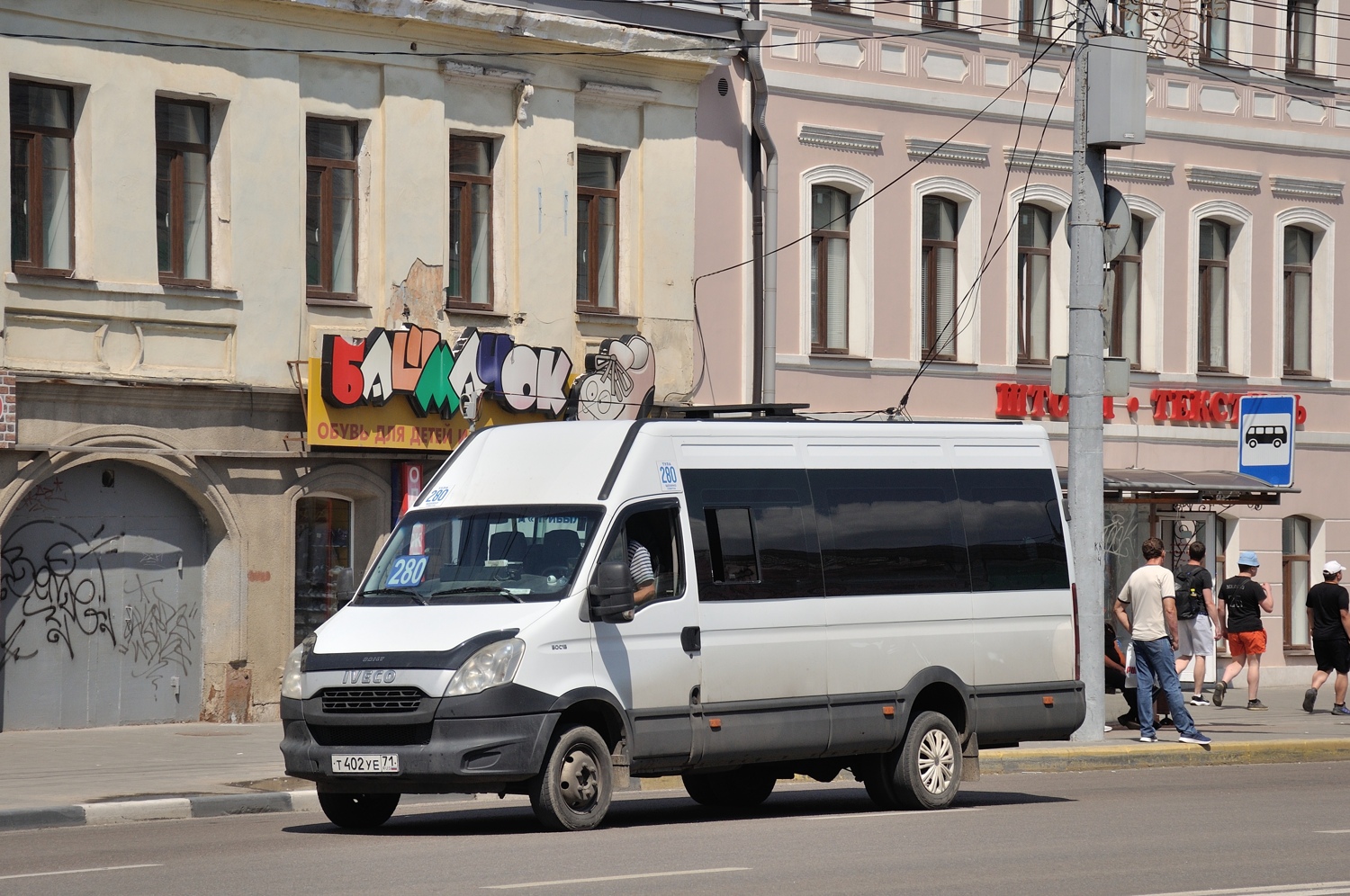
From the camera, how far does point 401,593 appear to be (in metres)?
13.3

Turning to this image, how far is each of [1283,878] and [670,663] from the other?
4107 millimetres

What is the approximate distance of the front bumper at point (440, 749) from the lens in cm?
1232

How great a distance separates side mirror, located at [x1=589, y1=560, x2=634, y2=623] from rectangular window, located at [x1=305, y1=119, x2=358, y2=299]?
36.6ft

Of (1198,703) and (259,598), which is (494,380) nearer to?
(259,598)

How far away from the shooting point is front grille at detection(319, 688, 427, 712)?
12461 millimetres

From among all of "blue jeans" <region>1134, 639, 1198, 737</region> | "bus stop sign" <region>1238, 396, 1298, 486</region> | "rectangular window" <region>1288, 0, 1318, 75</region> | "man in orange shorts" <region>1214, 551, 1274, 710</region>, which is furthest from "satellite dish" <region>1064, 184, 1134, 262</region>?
"rectangular window" <region>1288, 0, 1318, 75</region>

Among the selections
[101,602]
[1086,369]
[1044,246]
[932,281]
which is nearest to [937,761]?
[1086,369]

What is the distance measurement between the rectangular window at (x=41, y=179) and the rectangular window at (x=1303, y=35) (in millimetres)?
18601

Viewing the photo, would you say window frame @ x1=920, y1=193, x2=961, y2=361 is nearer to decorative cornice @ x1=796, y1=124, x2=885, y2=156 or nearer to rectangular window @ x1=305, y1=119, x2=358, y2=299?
decorative cornice @ x1=796, y1=124, x2=885, y2=156

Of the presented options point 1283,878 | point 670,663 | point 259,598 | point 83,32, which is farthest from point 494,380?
point 1283,878

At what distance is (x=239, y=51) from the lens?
2253 cm

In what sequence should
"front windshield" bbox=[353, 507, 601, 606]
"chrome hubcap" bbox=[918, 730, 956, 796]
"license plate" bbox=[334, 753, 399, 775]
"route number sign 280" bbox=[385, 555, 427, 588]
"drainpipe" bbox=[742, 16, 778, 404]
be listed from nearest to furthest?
1. "license plate" bbox=[334, 753, 399, 775]
2. "front windshield" bbox=[353, 507, 601, 606]
3. "route number sign 280" bbox=[385, 555, 427, 588]
4. "chrome hubcap" bbox=[918, 730, 956, 796]
5. "drainpipe" bbox=[742, 16, 778, 404]

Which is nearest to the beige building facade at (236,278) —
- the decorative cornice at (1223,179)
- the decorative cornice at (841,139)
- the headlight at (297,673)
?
the decorative cornice at (841,139)

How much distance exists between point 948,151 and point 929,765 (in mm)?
15372
